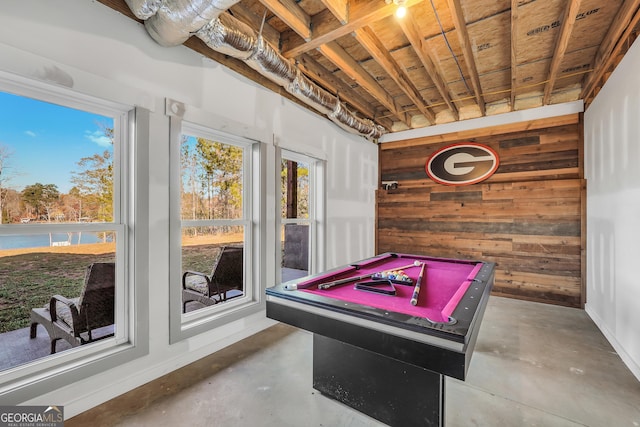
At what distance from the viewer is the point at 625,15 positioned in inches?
85.8

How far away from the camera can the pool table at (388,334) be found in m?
1.13

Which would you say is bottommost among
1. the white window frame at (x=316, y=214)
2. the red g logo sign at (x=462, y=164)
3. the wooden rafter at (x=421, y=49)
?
the white window frame at (x=316, y=214)

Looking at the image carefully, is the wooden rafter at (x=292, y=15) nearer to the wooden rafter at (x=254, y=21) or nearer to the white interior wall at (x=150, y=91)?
the wooden rafter at (x=254, y=21)

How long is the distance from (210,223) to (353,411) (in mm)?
1839

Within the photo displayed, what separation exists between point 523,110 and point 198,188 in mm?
4548

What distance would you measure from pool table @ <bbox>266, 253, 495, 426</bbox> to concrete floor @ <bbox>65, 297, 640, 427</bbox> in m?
0.21

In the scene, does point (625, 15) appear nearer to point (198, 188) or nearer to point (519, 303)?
point (519, 303)

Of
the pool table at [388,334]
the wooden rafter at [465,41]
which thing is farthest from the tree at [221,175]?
the wooden rafter at [465,41]

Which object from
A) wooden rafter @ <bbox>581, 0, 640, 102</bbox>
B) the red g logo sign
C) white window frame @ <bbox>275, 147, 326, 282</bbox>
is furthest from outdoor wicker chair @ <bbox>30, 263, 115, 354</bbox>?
the red g logo sign

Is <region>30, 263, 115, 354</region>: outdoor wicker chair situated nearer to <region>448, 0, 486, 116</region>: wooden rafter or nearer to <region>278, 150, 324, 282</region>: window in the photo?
<region>278, 150, 324, 282</region>: window

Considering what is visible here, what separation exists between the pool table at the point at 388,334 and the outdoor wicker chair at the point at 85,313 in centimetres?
125

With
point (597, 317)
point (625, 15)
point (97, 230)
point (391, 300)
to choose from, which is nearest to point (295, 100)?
point (97, 230)

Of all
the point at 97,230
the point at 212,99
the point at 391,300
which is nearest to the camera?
the point at 391,300

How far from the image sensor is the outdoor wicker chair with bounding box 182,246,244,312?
262 centimetres
